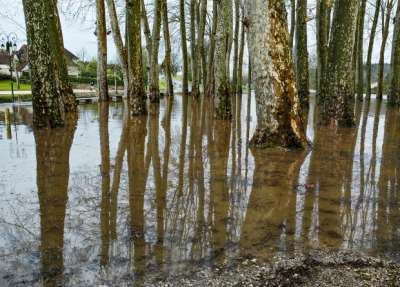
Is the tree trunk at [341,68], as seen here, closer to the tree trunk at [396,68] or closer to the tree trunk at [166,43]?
the tree trunk at [396,68]

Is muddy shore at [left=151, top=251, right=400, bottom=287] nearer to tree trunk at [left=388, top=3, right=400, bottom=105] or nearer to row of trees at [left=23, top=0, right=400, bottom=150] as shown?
row of trees at [left=23, top=0, right=400, bottom=150]

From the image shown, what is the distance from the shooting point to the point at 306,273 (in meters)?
2.42

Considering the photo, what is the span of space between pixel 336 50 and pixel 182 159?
19.4 ft

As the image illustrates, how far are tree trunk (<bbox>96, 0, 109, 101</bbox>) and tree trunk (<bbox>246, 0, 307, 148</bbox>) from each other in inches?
471

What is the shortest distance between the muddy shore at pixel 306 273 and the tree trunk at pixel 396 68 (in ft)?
58.3

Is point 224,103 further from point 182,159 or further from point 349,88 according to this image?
point 182,159

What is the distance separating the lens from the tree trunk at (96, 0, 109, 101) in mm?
16766

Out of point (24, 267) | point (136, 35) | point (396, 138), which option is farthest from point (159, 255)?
point (136, 35)

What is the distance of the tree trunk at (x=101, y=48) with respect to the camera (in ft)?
55.0

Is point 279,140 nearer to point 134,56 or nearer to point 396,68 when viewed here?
point 134,56

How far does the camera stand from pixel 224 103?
11367 mm

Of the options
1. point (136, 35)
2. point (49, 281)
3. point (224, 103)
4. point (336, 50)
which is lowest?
point (49, 281)

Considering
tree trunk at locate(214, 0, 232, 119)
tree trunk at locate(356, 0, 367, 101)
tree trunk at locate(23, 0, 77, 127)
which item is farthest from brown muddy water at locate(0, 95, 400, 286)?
tree trunk at locate(356, 0, 367, 101)

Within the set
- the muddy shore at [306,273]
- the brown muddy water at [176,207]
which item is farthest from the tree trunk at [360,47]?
the muddy shore at [306,273]
